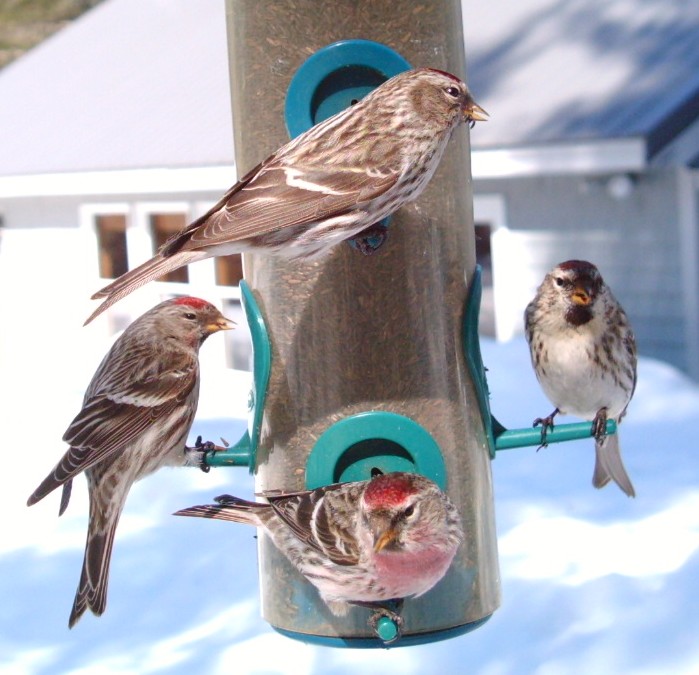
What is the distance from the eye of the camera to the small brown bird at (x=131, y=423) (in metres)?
3.71

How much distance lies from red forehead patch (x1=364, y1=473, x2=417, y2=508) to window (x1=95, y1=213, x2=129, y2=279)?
10.7 meters

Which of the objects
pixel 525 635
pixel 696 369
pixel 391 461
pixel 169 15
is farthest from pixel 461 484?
pixel 169 15

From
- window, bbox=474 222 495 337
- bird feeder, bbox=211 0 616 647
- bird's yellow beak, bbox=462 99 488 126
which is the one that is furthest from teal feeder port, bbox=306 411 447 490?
window, bbox=474 222 495 337

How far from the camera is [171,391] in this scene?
13.2 feet

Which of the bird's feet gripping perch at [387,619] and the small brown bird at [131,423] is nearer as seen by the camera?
the bird's feet gripping perch at [387,619]

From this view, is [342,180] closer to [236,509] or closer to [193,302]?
[236,509]

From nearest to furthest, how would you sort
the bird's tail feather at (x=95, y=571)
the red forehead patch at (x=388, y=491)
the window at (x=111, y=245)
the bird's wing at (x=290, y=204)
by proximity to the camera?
the bird's wing at (x=290, y=204) < the red forehead patch at (x=388, y=491) < the bird's tail feather at (x=95, y=571) < the window at (x=111, y=245)

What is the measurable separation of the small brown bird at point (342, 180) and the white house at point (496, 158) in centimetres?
574

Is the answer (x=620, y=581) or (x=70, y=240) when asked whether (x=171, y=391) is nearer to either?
(x=620, y=581)

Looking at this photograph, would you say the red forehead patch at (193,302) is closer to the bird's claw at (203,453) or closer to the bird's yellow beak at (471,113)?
the bird's claw at (203,453)

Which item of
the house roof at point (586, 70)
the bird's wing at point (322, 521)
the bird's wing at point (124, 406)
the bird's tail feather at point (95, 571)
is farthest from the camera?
the house roof at point (586, 70)

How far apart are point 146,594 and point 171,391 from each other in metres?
1.35

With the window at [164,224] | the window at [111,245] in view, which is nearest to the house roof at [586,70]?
the window at [164,224]

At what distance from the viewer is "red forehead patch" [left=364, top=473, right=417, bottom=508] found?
3039 mm
